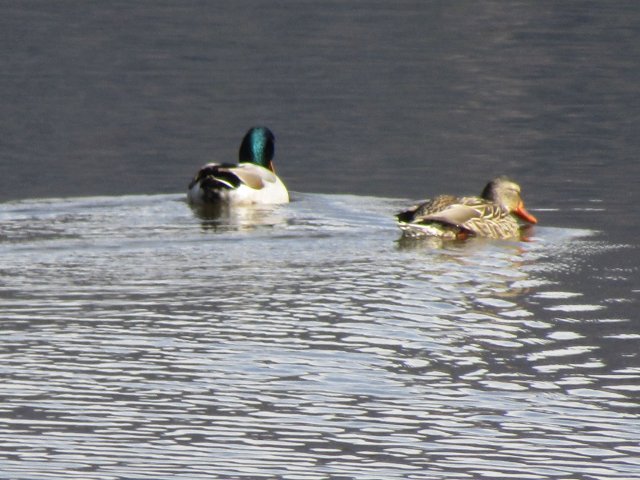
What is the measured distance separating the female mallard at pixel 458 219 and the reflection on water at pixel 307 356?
199 mm

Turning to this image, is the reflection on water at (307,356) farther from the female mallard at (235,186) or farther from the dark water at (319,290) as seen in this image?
the female mallard at (235,186)

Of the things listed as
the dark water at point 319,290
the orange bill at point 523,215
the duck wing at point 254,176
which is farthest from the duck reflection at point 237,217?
the orange bill at point 523,215

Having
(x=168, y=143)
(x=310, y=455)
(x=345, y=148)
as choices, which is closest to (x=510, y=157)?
(x=345, y=148)

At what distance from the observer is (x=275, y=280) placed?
38.5 ft

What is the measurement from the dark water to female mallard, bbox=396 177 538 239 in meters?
0.23

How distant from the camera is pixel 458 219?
13.9 metres

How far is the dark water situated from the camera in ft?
25.3

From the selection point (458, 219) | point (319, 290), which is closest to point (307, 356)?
point (319, 290)

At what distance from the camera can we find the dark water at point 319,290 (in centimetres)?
771

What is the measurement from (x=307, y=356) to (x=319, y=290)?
6.73 ft

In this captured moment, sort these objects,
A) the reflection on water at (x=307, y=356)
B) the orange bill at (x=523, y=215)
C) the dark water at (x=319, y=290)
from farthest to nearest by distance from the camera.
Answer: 1. the orange bill at (x=523, y=215)
2. the dark water at (x=319, y=290)
3. the reflection on water at (x=307, y=356)

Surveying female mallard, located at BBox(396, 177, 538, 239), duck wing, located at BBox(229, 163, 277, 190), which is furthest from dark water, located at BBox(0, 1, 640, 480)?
duck wing, located at BBox(229, 163, 277, 190)

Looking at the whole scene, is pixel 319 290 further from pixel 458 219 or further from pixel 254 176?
pixel 254 176

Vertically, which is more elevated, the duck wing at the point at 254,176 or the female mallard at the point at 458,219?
the duck wing at the point at 254,176
